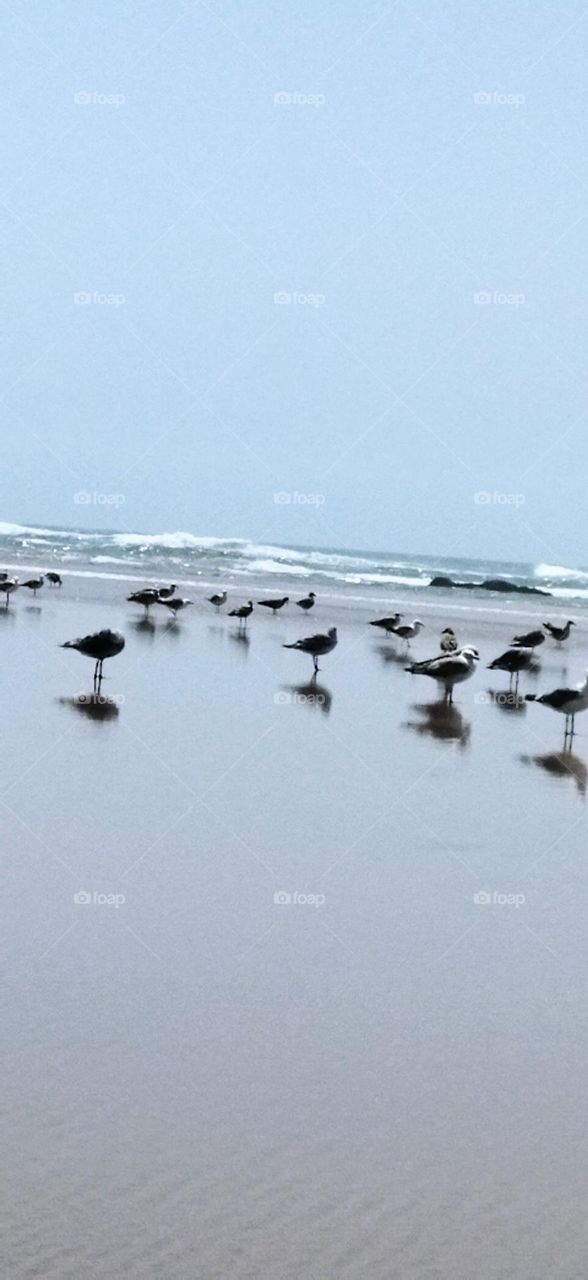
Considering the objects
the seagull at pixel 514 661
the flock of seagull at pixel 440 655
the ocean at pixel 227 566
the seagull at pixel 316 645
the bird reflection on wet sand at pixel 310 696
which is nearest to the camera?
the flock of seagull at pixel 440 655

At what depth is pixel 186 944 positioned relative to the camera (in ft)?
21.3

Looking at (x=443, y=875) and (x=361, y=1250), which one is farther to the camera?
(x=443, y=875)

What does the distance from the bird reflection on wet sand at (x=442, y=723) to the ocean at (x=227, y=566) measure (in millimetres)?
25600

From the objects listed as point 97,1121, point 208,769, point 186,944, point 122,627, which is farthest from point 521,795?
point 122,627

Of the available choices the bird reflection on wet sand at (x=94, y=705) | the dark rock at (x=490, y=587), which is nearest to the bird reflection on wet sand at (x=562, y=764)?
the bird reflection on wet sand at (x=94, y=705)

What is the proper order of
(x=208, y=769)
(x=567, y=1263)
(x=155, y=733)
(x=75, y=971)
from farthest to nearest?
(x=155, y=733)
(x=208, y=769)
(x=75, y=971)
(x=567, y=1263)

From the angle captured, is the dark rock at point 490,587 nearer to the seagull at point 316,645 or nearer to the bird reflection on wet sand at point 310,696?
the seagull at point 316,645

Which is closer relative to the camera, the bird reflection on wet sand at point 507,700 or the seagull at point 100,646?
the seagull at point 100,646

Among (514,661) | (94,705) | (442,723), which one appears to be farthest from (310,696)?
(514,661)

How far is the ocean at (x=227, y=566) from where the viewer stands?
48.2 metres

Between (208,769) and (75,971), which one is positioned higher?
(208,769)

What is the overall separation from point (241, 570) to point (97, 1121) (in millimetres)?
51254

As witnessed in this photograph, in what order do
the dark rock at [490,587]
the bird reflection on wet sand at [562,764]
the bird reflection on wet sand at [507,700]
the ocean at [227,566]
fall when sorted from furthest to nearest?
the dark rock at [490,587], the ocean at [227,566], the bird reflection on wet sand at [507,700], the bird reflection on wet sand at [562,764]

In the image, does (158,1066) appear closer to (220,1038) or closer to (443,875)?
(220,1038)
